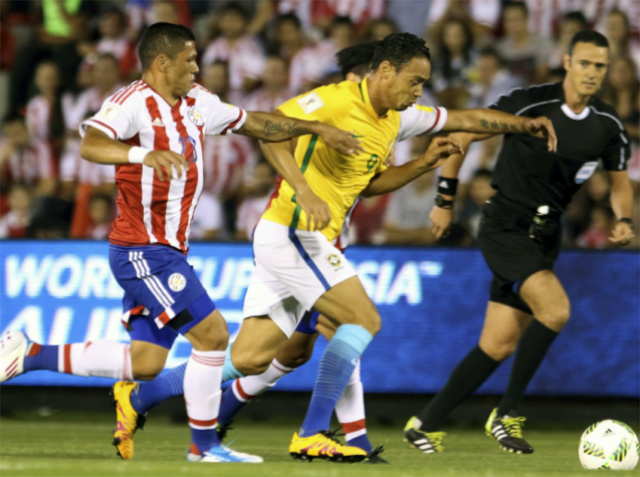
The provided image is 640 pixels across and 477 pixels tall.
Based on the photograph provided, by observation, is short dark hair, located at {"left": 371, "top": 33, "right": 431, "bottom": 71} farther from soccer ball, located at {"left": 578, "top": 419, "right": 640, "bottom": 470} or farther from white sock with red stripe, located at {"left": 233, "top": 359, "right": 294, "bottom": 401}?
soccer ball, located at {"left": 578, "top": 419, "right": 640, "bottom": 470}

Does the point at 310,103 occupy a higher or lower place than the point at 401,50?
lower

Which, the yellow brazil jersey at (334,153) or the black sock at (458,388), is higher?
the yellow brazil jersey at (334,153)

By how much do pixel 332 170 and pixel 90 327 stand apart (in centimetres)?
298

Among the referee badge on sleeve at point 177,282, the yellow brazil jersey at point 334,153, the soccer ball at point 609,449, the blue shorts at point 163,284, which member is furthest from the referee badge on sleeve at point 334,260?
the soccer ball at point 609,449

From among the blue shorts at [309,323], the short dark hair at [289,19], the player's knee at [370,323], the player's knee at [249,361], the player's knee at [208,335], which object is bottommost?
the player's knee at [249,361]

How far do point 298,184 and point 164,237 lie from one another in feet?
2.15

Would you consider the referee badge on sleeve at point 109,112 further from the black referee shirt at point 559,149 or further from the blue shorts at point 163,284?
the black referee shirt at point 559,149

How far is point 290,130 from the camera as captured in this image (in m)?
5.20

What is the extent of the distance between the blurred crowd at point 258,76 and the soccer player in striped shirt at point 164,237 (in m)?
2.90

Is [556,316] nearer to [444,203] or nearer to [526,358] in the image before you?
[526,358]

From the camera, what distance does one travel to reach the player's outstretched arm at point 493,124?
19.1ft

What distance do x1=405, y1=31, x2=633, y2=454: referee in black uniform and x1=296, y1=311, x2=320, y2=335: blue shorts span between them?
0.88 meters

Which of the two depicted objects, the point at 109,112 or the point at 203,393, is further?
the point at 203,393

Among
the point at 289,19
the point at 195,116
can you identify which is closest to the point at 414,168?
the point at 195,116
